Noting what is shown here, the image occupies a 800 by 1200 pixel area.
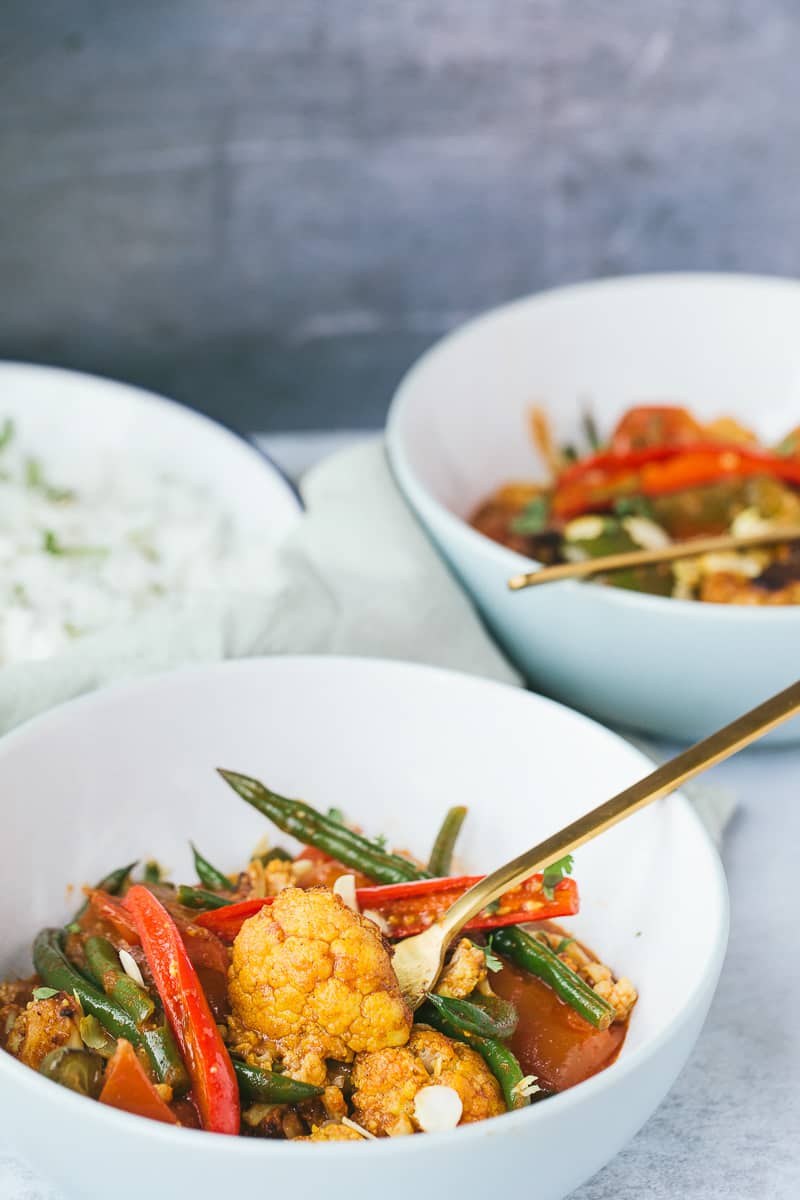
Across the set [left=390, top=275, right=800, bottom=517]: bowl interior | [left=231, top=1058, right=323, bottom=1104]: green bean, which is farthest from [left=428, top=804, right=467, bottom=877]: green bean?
[left=390, top=275, right=800, bottom=517]: bowl interior

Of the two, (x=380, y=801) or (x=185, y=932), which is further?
(x=380, y=801)

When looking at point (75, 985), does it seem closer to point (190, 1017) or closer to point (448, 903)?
point (190, 1017)

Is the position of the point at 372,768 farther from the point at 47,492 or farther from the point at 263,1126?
the point at 47,492

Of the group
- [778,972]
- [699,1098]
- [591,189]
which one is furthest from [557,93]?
[699,1098]

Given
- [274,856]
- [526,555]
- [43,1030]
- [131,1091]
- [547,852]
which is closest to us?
[131,1091]

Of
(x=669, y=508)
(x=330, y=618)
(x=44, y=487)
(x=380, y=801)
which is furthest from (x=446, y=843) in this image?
(x=44, y=487)

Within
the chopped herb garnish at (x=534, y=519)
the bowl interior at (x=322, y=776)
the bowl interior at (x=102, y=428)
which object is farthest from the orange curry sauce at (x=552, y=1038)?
the bowl interior at (x=102, y=428)

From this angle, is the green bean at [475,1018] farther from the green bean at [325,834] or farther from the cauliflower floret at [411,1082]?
the green bean at [325,834]
